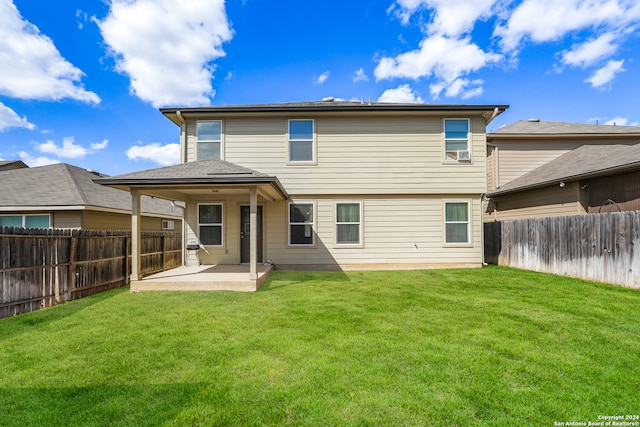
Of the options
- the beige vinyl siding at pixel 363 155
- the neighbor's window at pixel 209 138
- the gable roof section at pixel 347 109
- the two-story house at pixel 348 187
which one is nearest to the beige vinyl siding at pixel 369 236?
the two-story house at pixel 348 187

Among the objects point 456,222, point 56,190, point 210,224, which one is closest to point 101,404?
point 210,224

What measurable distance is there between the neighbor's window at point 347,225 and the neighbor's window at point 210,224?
3.98 metres

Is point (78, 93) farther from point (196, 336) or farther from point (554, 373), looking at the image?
point (554, 373)

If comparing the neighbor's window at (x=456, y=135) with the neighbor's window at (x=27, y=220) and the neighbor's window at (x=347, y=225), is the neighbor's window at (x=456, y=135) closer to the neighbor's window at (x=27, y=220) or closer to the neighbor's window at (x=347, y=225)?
the neighbor's window at (x=347, y=225)

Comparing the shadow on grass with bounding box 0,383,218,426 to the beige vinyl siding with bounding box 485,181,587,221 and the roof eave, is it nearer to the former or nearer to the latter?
the roof eave

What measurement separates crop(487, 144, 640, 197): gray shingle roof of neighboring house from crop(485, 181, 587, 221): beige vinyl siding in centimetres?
46

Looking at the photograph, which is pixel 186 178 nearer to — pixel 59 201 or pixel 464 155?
pixel 59 201

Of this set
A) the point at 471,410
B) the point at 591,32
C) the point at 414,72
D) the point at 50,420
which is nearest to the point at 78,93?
the point at 414,72

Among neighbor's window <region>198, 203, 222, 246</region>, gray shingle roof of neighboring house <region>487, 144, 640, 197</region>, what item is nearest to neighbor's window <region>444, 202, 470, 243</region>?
gray shingle roof of neighboring house <region>487, 144, 640, 197</region>

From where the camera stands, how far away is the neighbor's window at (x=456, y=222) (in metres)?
9.75

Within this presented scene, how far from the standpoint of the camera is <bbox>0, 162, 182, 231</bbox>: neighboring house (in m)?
10.5

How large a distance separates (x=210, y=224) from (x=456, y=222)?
831 centimetres

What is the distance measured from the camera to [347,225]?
970 cm

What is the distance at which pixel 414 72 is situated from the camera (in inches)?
605
